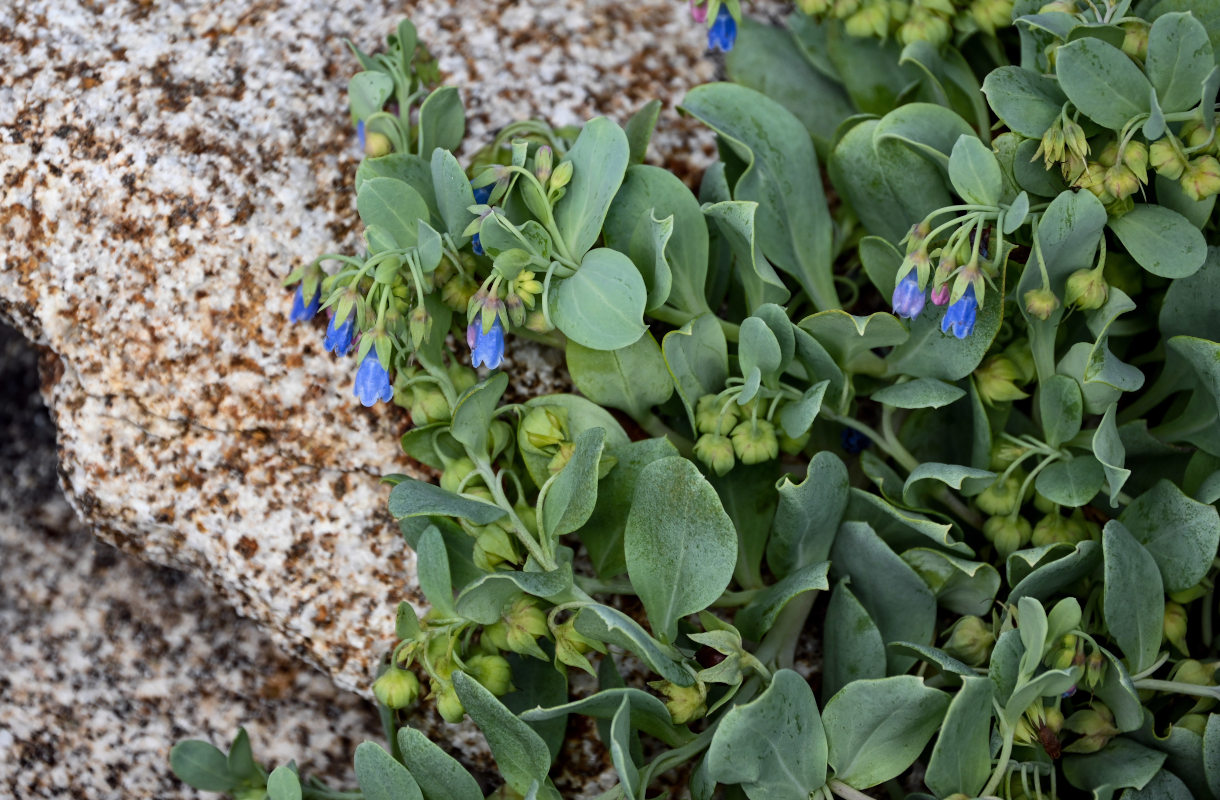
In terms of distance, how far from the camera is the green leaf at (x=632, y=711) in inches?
50.6

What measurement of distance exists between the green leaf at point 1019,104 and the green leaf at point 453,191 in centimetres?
66

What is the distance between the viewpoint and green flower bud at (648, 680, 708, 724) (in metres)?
1.33

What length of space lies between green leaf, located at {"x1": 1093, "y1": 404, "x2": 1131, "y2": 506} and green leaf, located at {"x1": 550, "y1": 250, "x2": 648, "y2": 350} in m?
0.56

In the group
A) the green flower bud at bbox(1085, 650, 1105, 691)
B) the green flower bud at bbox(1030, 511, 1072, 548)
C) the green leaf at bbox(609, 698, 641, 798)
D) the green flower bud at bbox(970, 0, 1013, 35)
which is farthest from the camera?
the green flower bud at bbox(970, 0, 1013, 35)

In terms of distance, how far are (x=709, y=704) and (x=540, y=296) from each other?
0.58 meters

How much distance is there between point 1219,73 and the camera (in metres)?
1.27

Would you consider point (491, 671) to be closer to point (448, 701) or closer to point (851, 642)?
point (448, 701)

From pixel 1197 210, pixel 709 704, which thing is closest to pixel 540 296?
pixel 709 704

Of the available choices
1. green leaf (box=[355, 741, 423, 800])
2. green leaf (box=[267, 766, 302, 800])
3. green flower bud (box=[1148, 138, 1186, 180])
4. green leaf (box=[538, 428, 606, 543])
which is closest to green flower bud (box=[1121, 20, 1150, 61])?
green flower bud (box=[1148, 138, 1186, 180])

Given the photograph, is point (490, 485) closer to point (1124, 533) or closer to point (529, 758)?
point (529, 758)

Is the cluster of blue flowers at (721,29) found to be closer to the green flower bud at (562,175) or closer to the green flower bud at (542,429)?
the green flower bud at (562,175)

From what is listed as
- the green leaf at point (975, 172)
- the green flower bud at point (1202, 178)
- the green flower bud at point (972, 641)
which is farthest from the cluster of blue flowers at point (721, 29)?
the green flower bud at point (972, 641)

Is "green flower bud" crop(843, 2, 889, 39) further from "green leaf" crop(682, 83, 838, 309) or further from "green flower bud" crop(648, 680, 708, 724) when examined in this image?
"green flower bud" crop(648, 680, 708, 724)

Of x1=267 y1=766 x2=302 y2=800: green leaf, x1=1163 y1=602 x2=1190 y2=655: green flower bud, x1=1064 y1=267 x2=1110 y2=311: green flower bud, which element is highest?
x1=1064 y1=267 x2=1110 y2=311: green flower bud
